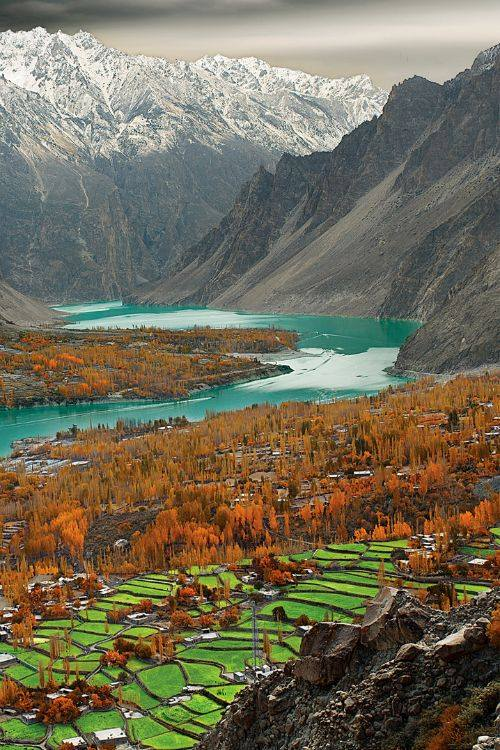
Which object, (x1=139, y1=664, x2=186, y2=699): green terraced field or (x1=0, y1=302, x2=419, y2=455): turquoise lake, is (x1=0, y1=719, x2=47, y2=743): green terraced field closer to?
(x1=139, y1=664, x2=186, y2=699): green terraced field

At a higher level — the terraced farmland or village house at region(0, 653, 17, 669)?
the terraced farmland

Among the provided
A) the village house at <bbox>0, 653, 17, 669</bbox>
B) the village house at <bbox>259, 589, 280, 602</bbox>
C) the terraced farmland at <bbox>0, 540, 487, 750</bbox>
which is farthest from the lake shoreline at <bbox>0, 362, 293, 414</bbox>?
the village house at <bbox>0, 653, 17, 669</bbox>

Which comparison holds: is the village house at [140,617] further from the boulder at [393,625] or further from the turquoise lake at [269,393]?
the turquoise lake at [269,393]

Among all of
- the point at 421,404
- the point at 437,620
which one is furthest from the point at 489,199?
the point at 437,620

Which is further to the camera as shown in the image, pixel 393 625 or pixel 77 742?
pixel 77 742

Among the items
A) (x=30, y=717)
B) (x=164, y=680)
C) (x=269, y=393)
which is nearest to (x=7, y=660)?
(x=30, y=717)

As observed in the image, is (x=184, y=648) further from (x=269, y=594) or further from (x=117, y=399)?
(x=117, y=399)
